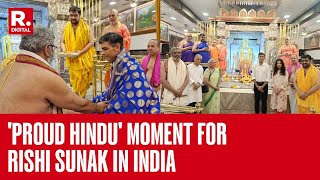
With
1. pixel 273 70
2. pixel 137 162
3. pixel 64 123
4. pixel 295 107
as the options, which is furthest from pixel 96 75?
Answer: pixel 295 107

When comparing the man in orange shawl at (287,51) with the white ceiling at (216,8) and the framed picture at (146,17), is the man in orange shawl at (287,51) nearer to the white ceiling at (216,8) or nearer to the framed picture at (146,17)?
the white ceiling at (216,8)

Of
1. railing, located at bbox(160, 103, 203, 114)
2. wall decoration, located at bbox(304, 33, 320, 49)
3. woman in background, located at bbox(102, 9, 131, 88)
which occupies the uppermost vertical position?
woman in background, located at bbox(102, 9, 131, 88)

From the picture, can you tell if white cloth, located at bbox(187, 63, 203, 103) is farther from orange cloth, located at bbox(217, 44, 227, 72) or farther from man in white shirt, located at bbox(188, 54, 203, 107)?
orange cloth, located at bbox(217, 44, 227, 72)

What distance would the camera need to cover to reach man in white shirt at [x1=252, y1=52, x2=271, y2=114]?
6.98 ft

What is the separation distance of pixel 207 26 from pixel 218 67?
298 mm

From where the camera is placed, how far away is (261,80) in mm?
2166

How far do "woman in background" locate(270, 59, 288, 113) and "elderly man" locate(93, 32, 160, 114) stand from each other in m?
1.06

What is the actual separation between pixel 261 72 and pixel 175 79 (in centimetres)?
64

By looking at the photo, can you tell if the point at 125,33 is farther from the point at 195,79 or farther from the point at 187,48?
the point at 195,79

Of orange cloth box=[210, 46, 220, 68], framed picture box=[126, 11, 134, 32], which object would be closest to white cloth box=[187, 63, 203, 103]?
orange cloth box=[210, 46, 220, 68]

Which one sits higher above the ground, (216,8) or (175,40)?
(216,8)

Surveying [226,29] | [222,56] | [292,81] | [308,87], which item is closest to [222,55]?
[222,56]

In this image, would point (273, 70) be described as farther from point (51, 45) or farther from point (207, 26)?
point (51, 45)

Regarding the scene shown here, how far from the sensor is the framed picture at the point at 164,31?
191 cm
